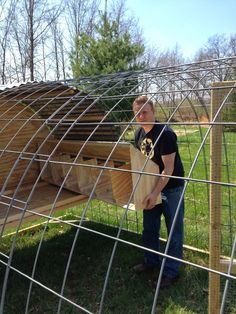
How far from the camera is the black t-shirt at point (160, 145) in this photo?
334 centimetres

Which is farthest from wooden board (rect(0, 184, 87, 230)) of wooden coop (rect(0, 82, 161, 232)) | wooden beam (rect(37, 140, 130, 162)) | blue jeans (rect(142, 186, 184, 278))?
blue jeans (rect(142, 186, 184, 278))

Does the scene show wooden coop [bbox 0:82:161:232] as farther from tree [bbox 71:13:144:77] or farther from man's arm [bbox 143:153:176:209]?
tree [bbox 71:13:144:77]

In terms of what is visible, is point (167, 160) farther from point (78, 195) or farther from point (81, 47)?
point (81, 47)

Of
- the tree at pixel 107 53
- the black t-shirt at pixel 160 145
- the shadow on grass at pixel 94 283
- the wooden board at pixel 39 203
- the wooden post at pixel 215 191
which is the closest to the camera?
the wooden post at pixel 215 191

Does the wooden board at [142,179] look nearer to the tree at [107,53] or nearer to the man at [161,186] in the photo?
the man at [161,186]

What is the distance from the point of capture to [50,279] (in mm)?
4086

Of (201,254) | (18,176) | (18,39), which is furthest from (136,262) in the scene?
(18,39)

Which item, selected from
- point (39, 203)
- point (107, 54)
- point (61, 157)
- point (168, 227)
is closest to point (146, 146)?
point (168, 227)

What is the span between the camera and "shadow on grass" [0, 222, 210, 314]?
11.7 feet

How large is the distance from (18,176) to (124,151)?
1.98 m

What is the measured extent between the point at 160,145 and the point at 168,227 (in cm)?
90

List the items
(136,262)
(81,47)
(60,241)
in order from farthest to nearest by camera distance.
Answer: (81,47) < (60,241) < (136,262)

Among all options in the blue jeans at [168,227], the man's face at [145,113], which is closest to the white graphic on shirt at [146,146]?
the man's face at [145,113]

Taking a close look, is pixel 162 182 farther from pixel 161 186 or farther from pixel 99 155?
pixel 99 155
